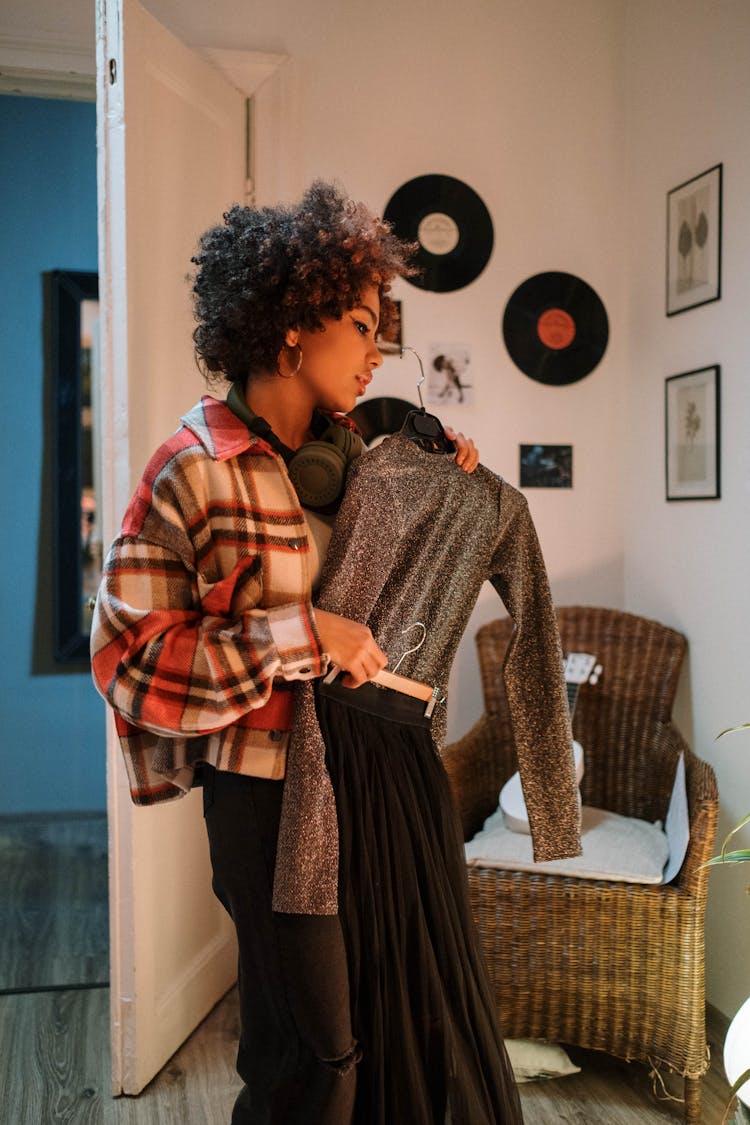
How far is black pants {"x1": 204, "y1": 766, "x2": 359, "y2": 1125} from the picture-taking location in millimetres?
1144

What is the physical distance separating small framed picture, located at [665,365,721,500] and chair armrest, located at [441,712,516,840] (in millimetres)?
772

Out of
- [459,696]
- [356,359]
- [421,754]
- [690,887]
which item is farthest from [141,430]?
[690,887]

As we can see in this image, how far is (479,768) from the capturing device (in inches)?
96.9

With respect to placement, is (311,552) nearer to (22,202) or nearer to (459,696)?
(459,696)

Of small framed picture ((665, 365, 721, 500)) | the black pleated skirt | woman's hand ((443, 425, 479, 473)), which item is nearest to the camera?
the black pleated skirt

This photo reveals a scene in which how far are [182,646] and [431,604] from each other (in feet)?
1.17

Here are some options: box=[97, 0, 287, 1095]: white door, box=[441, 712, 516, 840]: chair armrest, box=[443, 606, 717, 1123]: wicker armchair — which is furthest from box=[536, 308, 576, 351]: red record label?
box=[443, 606, 717, 1123]: wicker armchair

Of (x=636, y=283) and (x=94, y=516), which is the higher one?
(x=636, y=283)

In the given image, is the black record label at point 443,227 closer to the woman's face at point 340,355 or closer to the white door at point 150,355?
the white door at point 150,355

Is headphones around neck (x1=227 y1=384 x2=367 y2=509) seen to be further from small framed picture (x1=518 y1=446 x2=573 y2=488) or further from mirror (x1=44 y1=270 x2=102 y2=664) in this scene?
mirror (x1=44 y1=270 x2=102 y2=664)

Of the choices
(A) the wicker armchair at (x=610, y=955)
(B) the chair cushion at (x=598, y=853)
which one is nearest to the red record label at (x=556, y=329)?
(A) the wicker armchair at (x=610, y=955)

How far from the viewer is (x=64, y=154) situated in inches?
111

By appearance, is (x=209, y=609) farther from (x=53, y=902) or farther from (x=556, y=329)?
(x=53, y=902)

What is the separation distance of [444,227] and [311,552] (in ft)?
5.40
